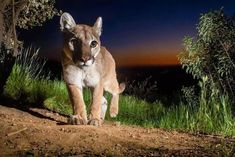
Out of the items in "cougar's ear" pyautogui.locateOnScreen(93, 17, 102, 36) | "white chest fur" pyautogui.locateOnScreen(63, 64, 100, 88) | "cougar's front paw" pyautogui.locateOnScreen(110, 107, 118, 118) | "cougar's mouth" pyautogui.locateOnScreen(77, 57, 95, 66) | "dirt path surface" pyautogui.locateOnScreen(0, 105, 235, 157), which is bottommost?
"dirt path surface" pyautogui.locateOnScreen(0, 105, 235, 157)

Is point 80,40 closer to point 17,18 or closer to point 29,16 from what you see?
point 17,18

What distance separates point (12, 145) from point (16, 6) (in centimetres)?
784

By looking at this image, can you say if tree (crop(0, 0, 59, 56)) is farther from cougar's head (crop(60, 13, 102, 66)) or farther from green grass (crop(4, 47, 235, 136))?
cougar's head (crop(60, 13, 102, 66))

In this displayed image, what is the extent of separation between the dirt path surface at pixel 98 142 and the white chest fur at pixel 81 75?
3.53 feet

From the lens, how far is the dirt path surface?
20.5 ft

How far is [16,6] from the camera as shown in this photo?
13.9 metres

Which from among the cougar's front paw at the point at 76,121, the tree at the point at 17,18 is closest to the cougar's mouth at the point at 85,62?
the cougar's front paw at the point at 76,121

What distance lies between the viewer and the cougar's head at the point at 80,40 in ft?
27.9

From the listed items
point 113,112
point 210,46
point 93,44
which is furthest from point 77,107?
point 210,46

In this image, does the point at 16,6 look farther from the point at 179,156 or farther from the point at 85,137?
the point at 179,156

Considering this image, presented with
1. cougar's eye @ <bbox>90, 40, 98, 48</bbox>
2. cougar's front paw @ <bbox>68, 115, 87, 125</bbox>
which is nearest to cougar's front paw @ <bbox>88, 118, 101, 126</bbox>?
cougar's front paw @ <bbox>68, 115, 87, 125</bbox>

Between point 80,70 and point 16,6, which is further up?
point 16,6

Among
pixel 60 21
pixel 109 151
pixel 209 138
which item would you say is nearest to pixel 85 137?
pixel 109 151

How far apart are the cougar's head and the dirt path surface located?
115 centimetres
